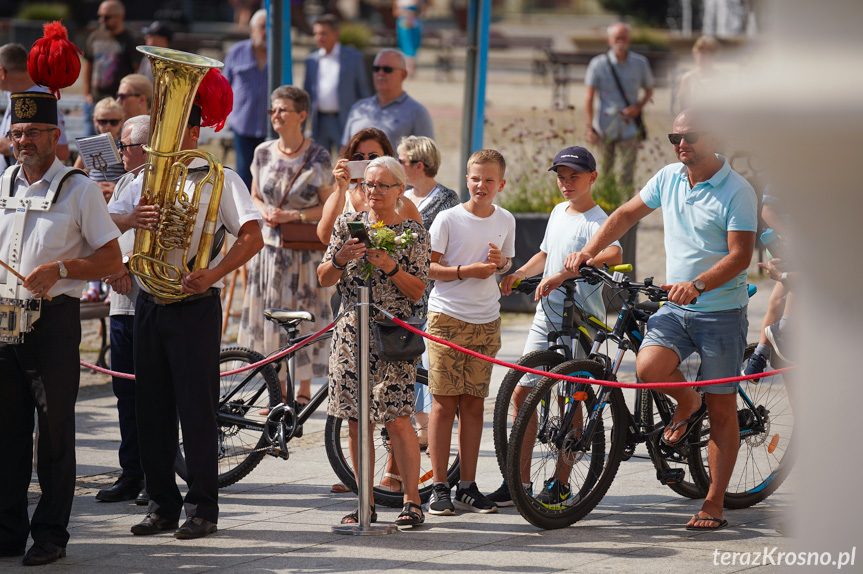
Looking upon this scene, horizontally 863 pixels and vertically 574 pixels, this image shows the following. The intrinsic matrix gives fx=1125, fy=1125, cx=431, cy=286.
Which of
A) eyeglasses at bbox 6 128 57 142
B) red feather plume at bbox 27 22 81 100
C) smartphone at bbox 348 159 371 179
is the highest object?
red feather plume at bbox 27 22 81 100

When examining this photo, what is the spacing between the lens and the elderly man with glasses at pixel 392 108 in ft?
26.3

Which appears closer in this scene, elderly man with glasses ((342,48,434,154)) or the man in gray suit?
elderly man with glasses ((342,48,434,154))

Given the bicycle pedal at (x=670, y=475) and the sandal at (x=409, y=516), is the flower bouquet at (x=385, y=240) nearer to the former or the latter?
the sandal at (x=409, y=516)

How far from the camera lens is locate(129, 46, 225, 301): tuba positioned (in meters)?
4.94

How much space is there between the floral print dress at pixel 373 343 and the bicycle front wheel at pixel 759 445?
5.00ft

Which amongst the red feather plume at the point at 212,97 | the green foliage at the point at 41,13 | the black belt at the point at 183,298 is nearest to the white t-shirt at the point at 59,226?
the black belt at the point at 183,298

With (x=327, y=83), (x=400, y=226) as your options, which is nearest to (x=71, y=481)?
(x=400, y=226)

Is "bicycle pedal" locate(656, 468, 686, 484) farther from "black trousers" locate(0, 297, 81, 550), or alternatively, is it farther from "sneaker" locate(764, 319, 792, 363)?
"black trousers" locate(0, 297, 81, 550)

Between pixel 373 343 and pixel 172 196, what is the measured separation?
3.64 ft

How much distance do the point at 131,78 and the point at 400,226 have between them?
279 centimetres

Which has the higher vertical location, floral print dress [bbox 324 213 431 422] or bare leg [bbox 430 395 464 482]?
floral print dress [bbox 324 213 431 422]

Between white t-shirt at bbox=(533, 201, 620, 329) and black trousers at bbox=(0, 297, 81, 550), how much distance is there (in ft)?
7.36

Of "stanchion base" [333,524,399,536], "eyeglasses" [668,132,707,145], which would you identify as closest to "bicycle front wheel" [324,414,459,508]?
"stanchion base" [333,524,399,536]

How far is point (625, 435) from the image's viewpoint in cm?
529
